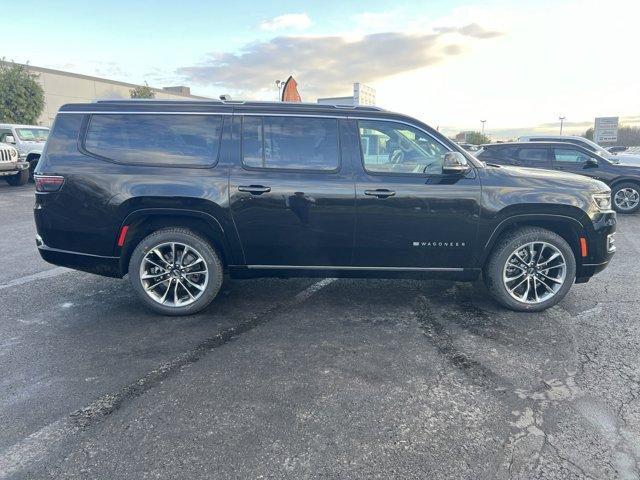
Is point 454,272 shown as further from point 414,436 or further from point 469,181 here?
point 414,436

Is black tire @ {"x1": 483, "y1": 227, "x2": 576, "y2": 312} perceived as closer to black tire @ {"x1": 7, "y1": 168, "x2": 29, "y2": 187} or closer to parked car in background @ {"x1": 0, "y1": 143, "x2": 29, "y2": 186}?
parked car in background @ {"x1": 0, "y1": 143, "x2": 29, "y2": 186}

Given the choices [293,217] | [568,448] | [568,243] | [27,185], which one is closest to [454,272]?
[568,243]

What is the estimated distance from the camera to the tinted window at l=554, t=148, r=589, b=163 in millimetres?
10570

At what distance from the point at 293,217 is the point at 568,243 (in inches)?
109

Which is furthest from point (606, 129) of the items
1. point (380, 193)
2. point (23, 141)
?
point (380, 193)

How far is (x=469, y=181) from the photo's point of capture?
421cm

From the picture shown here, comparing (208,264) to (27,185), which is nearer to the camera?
(208,264)

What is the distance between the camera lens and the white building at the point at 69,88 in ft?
126

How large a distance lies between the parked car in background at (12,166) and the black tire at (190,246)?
1219 cm

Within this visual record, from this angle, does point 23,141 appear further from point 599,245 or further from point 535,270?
point 599,245

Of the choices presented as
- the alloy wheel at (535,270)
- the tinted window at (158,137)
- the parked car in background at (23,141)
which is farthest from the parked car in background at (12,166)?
the alloy wheel at (535,270)

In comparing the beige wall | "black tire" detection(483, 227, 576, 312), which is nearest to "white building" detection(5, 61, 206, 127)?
the beige wall

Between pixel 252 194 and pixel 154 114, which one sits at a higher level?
pixel 154 114

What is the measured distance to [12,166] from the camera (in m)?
13.7
